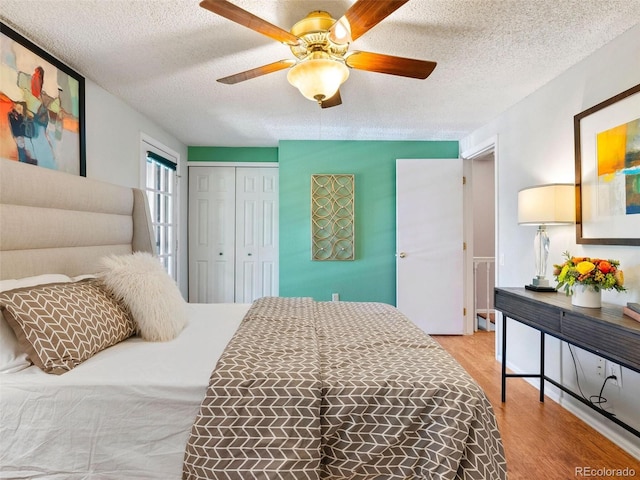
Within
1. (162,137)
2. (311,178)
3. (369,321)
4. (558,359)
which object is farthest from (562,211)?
(162,137)

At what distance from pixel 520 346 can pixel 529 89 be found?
7.00ft

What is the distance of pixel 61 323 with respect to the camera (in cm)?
139

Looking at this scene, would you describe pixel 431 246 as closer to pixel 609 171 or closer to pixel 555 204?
pixel 555 204

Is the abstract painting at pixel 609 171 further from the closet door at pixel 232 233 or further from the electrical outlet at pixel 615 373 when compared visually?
the closet door at pixel 232 233

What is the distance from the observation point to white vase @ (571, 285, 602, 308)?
1.88 metres

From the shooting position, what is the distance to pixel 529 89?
2.77 m

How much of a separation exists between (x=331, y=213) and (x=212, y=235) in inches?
67.2

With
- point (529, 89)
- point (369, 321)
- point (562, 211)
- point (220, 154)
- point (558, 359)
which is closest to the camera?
point (369, 321)

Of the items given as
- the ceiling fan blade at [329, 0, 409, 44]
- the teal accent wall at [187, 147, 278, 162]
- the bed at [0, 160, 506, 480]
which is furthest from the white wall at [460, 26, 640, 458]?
the teal accent wall at [187, 147, 278, 162]

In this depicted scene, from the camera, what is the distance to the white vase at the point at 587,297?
1884 millimetres

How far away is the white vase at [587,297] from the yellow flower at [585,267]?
0.10m

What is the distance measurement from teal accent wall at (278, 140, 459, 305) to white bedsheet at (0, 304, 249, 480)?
305 cm

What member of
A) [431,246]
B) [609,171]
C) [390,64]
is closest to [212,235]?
[431,246]

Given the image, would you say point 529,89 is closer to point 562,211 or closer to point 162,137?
point 562,211
